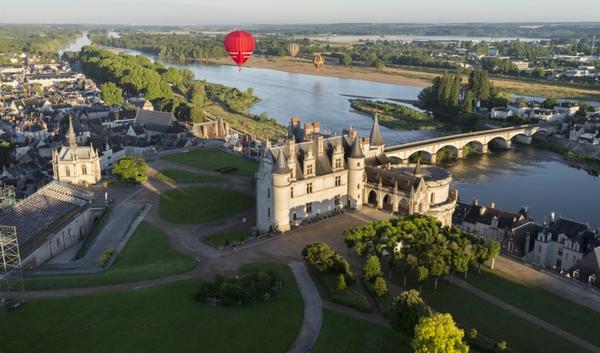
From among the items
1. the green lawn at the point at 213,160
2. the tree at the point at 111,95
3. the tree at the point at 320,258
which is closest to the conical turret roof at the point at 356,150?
the green lawn at the point at 213,160

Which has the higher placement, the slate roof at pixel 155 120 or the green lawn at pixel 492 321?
the slate roof at pixel 155 120

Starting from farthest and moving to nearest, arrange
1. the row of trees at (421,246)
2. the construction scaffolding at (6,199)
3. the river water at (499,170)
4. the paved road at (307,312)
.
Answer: the river water at (499,170)
the construction scaffolding at (6,199)
the row of trees at (421,246)
the paved road at (307,312)

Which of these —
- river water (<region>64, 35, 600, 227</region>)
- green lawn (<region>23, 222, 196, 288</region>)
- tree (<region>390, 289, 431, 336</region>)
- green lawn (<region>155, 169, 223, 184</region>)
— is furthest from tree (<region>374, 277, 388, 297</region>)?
river water (<region>64, 35, 600, 227</region>)

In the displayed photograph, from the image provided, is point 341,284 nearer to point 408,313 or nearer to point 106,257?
point 408,313

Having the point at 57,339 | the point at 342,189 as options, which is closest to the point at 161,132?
the point at 342,189

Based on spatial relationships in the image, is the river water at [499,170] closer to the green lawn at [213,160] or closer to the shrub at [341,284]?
the green lawn at [213,160]

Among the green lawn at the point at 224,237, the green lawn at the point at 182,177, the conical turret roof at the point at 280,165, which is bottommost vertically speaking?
the green lawn at the point at 224,237

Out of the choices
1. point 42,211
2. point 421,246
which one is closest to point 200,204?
point 42,211

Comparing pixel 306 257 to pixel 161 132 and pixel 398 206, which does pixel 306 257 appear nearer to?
pixel 398 206
